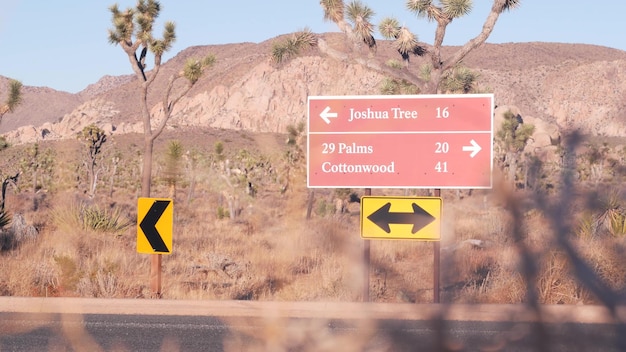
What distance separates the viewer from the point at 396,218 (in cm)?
1095

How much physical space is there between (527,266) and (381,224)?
9.72 m

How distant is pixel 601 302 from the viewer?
1285 mm

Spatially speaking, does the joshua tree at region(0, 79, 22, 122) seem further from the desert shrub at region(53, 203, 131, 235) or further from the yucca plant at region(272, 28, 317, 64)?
the yucca plant at region(272, 28, 317, 64)

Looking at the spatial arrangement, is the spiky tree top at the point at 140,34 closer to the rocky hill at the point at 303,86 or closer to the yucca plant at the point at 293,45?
the yucca plant at the point at 293,45

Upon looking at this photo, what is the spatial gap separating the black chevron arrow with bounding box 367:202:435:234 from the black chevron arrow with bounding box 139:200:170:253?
2515 mm

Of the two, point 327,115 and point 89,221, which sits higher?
point 327,115

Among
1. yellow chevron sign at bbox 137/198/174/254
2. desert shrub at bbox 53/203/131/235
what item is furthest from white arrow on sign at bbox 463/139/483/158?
desert shrub at bbox 53/203/131/235

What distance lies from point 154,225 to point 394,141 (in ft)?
10.2

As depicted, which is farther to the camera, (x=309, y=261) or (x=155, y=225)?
(x=309, y=261)

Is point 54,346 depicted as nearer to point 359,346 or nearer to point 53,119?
point 359,346

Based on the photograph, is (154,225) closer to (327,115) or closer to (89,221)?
(327,115)

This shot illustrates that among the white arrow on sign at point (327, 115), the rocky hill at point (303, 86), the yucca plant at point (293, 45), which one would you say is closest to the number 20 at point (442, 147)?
the white arrow on sign at point (327, 115)

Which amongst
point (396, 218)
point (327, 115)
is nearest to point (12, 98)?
point (327, 115)

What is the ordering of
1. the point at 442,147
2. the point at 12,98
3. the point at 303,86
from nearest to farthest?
the point at 442,147
the point at 12,98
the point at 303,86
